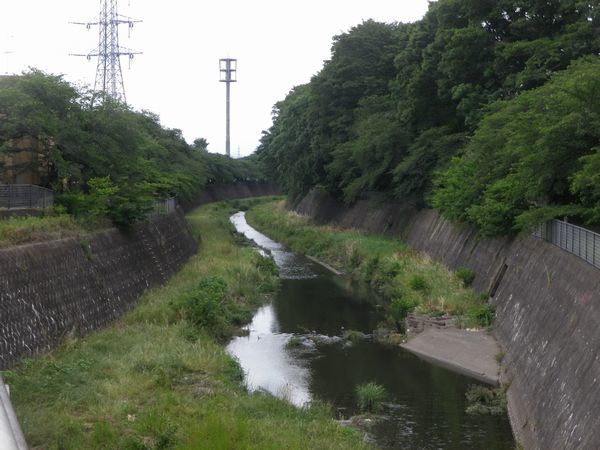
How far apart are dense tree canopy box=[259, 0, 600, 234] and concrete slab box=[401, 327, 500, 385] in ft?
13.4

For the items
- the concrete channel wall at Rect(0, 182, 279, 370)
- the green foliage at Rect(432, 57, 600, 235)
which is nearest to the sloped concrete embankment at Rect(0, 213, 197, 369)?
the concrete channel wall at Rect(0, 182, 279, 370)

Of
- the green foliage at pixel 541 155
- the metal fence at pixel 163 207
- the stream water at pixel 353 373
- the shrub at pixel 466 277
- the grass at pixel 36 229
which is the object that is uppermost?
the green foliage at pixel 541 155

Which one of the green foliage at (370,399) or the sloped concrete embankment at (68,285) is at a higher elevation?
the sloped concrete embankment at (68,285)

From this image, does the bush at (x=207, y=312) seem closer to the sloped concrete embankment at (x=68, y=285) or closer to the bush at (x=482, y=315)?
the sloped concrete embankment at (x=68, y=285)

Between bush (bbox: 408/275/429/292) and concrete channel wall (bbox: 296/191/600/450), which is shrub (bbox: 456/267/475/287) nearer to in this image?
concrete channel wall (bbox: 296/191/600/450)

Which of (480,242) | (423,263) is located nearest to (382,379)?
(480,242)

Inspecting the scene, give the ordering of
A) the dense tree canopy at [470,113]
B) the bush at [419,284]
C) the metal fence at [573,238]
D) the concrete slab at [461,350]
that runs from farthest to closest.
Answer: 1. the bush at [419,284]
2. the dense tree canopy at [470,113]
3. the concrete slab at [461,350]
4. the metal fence at [573,238]

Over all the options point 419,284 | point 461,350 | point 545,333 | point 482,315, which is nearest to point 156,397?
point 545,333

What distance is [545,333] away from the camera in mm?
17672

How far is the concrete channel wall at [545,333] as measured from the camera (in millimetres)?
13008

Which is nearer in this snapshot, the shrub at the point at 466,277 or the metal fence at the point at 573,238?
Answer: the metal fence at the point at 573,238

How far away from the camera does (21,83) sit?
29031 mm

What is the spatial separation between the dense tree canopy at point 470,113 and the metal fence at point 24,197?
53.1ft

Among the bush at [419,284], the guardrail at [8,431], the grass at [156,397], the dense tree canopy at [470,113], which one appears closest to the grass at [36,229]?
the grass at [156,397]
